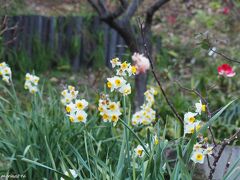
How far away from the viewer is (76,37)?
7469mm

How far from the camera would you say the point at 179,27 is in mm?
9367

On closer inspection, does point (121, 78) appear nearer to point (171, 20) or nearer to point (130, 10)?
point (130, 10)

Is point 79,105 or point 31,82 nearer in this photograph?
point 79,105

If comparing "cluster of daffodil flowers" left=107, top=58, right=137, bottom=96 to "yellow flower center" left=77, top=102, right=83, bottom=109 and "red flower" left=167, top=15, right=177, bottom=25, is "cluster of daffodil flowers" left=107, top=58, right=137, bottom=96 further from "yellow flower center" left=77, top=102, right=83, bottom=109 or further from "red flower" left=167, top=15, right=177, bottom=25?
"red flower" left=167, top=15, right=177, bottom=25

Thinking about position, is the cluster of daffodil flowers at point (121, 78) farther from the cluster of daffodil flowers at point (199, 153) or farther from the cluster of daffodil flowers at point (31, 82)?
the cluster of daffodil flowers at point (31, 82)

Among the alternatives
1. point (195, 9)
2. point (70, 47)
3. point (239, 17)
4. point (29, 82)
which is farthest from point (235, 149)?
point (195, 9)

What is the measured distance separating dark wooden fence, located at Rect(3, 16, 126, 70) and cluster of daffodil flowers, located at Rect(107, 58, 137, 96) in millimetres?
4603

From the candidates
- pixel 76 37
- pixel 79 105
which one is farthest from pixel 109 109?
pixel 76 37

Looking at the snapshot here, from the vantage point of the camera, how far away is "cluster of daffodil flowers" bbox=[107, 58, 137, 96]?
8.66ft

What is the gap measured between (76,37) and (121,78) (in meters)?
4.89

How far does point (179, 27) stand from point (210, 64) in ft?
7.04

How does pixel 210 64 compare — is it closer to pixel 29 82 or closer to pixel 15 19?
pixel 15 19

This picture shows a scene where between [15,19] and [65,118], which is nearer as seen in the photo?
[65,118]

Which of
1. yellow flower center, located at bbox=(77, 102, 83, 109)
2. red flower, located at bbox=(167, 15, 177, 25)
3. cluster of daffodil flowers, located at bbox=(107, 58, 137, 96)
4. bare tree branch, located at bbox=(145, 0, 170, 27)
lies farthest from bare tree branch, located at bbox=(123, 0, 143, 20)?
red flower, located at bbox=(167, 15, 177, 25)
